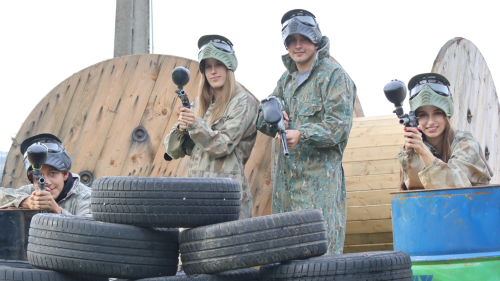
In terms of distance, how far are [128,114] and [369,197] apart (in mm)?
2601

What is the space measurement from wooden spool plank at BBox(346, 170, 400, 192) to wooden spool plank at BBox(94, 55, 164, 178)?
230 centimetres

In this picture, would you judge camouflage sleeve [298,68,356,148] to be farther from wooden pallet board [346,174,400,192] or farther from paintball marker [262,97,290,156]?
wooden pallet board [346,174,400,192]

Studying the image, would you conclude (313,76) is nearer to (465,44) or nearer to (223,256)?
(223,256)

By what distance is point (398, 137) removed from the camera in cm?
570

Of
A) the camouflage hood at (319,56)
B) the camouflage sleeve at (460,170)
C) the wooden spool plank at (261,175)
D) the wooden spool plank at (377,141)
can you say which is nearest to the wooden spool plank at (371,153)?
the wooden spool plank at (377,141)

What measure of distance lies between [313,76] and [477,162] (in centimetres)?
134

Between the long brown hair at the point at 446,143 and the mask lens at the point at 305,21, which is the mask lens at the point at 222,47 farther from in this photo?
the long brown hair at the point at 446,143

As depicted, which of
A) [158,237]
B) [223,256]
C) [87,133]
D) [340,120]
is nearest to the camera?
[223,256]

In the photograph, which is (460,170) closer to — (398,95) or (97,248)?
(398,95)

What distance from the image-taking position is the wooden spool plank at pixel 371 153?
5.61 metres

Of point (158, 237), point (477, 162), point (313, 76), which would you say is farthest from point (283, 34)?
point (158, 237)

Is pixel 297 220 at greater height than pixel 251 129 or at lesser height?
lesser

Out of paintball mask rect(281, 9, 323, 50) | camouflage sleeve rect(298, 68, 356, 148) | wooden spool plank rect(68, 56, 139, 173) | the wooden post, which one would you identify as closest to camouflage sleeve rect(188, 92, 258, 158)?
camouflage sleeve rect(298, 68, 356, 148)

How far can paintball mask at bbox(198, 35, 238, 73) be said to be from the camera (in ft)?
14.0
